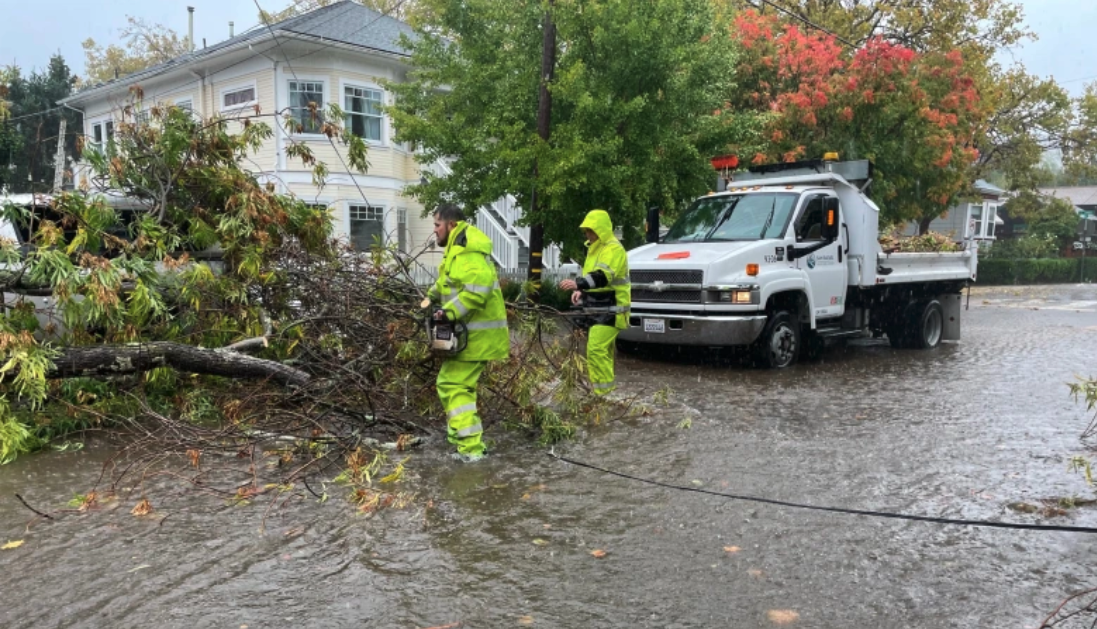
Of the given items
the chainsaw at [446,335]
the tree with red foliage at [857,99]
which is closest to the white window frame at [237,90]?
the tree with red foliage at [857,99]

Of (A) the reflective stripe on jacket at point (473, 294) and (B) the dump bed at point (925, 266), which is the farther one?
(B) the dump bed at point (925, 266)

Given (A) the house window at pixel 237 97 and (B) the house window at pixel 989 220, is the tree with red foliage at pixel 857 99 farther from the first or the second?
(B) the house window at pixel 989 220

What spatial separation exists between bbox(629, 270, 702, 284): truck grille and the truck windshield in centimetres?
88

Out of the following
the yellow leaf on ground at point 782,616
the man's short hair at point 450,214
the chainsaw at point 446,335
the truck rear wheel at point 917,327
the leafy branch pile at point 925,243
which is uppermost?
the man's short hair at point 450,214

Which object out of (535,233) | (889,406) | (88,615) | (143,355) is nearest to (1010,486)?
(889,406)

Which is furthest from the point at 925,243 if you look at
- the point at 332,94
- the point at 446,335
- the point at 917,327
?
the point at 332,94

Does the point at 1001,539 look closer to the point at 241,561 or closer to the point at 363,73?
the point at 241,561

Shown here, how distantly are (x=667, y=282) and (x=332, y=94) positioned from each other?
12296 mm

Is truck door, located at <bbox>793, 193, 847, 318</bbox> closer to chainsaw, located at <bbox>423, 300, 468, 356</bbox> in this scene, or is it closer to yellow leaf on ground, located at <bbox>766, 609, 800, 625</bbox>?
chainsaw, located at <bbox>423, 300, 468, 356</bbox>

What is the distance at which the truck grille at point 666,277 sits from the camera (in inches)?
364

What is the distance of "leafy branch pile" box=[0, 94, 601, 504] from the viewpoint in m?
5.79

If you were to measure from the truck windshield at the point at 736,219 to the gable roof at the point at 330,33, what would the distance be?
9440mm

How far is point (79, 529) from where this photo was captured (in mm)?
4500

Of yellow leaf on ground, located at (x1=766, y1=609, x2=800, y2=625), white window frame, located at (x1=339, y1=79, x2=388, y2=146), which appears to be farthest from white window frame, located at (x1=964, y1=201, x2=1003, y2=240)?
yellow leaf on ground, located at (x1=766, y1=609, x2=800, y2=625)
